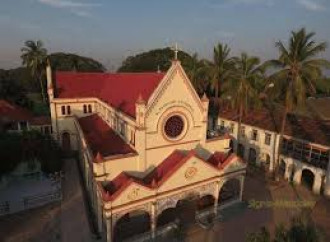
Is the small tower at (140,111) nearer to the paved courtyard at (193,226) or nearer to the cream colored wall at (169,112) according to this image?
the cream colored wall at (169,112)

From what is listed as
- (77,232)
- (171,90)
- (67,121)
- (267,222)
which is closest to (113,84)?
(67,121)

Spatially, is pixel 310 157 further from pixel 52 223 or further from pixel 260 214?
pixel 52 223

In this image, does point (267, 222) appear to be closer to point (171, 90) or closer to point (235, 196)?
point (235, 196)

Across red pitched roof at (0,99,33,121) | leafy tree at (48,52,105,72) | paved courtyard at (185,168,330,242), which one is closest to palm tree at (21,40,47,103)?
red pitched roof at (0,99,33,121)

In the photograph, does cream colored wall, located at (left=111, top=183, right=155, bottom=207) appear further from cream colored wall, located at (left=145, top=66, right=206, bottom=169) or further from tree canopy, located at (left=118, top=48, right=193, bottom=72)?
tree canopy, located at (left=118, top=48, right=193, bottom=72)

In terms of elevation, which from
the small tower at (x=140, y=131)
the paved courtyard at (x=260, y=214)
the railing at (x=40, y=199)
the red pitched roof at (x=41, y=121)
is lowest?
the paved courtyard at (x=260, y=214)

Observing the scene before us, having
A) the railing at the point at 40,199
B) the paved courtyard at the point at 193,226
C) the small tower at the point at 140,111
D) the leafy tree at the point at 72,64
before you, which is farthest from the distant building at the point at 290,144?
the leafy tree at the point at 72,64
